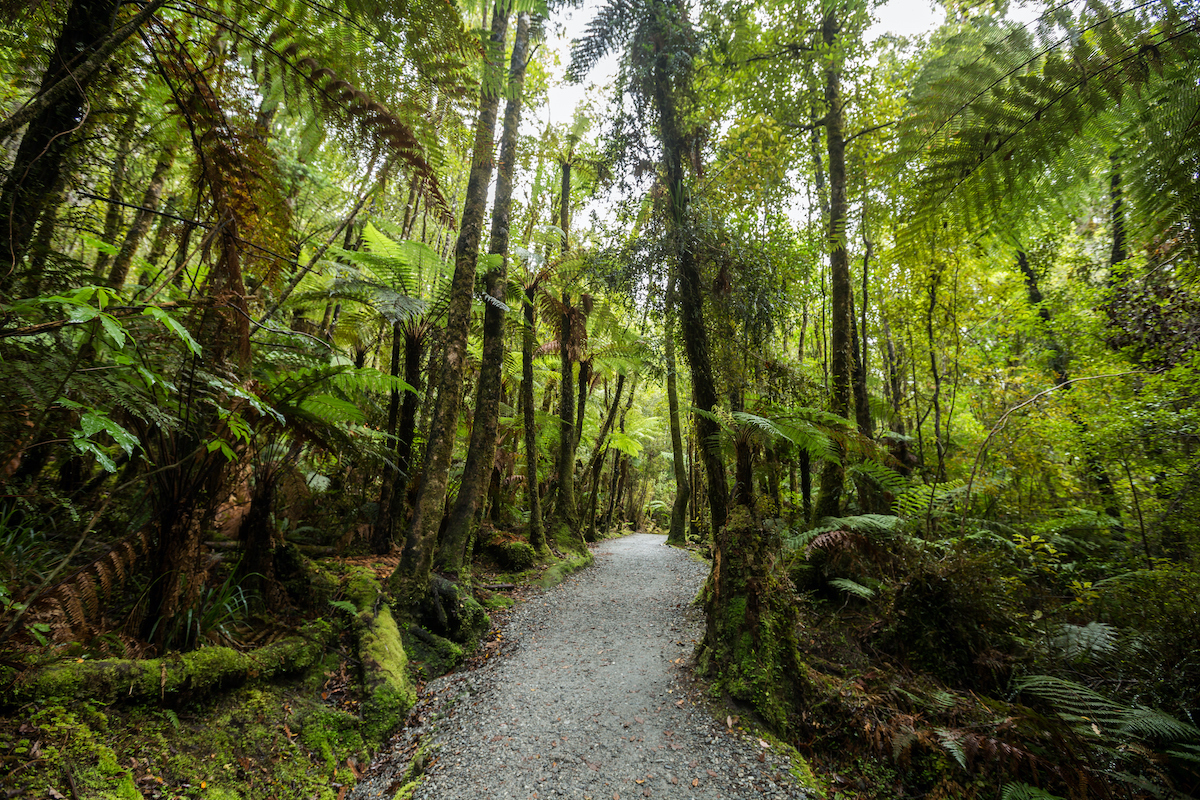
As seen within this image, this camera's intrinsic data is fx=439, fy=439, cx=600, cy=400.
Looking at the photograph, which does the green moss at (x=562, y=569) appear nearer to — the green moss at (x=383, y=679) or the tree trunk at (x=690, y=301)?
the green moss at (x=383, y=679)

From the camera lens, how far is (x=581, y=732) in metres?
2.62

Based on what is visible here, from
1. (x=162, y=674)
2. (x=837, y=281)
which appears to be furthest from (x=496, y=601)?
(x=837, y=281)

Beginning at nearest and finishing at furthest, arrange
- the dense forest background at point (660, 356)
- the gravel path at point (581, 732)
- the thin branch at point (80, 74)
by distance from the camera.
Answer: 1. the thin branch at point (80, 74)
2. the dense forest background at point (660, 356)
3. the gravel path at point (581, 732)

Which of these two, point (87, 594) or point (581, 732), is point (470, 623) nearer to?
point (581, 732)

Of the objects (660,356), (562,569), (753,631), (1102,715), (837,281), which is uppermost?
(837,281)

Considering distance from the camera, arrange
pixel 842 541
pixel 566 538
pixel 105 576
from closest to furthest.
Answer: pixel 105 576
pixel 842 541
pixel 566 538

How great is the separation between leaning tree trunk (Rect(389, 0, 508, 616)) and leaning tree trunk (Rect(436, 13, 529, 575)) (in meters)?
0.55

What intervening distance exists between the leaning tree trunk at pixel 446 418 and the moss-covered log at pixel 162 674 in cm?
117

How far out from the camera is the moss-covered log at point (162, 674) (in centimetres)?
166

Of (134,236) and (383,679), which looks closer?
(383,679)

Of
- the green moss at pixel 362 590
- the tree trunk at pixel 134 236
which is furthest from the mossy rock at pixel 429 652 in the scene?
the tree trunk at pixel 134 236

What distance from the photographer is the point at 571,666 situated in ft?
11.7

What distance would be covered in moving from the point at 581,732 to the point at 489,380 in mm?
3922

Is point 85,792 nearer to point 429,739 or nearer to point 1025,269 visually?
point 429,739
